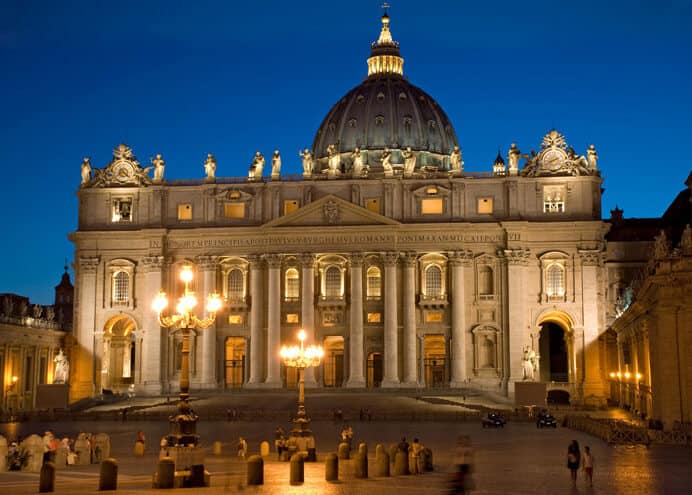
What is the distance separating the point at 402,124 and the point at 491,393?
138 ft

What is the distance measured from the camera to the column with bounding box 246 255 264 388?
83500 mm

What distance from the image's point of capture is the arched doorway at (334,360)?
87.1 m

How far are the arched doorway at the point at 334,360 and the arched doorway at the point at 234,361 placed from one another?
672 centimetres

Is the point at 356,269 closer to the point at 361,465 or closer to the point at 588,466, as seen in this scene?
the point at 361,465

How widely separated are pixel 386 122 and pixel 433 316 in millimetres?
35514

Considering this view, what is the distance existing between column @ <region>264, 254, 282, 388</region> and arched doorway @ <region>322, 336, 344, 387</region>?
522 cm

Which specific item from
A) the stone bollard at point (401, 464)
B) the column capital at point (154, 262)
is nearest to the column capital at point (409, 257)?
the column capital at point (154, 262)

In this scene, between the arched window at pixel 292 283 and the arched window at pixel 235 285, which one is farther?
the arched window at pixel 235 285

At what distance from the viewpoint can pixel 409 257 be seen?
83188 mm

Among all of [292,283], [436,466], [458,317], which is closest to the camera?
[436,466]

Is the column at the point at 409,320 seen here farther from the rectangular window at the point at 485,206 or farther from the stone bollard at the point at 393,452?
the stone bollard at the point at 393,452

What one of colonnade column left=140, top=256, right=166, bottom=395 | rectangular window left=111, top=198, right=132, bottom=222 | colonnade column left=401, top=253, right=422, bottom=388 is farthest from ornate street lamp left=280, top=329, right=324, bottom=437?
rectangular window left=111, top=198, right=132, bottom=222

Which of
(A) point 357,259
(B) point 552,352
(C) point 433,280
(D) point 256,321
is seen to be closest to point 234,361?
(D) point 256,321

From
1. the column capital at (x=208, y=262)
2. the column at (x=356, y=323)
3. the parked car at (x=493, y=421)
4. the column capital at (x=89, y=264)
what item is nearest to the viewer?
the parked car at (x=493, y=421)
